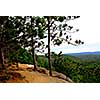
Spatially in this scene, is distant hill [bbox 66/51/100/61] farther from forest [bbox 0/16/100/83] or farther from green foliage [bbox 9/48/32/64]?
green foliage [bbox 9/48/32/64]

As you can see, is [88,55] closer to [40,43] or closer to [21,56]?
[40,43]

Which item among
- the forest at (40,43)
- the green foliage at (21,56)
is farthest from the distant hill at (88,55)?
the green foliage at (21,56)

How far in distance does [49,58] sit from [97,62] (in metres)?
0.48

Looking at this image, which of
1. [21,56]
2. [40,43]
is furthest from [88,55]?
[21,56]

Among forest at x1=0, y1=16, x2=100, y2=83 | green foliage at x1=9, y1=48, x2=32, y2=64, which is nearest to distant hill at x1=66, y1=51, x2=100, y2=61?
forest at x1=0, y1=16, x2=100, y2=83

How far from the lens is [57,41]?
260 inches

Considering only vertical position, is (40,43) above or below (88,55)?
above

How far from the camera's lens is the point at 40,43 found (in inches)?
261

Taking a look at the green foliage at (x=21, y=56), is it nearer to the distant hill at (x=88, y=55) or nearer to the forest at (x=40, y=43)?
the forest at (x=40, y=43)

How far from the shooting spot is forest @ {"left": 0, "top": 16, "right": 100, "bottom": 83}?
660cm

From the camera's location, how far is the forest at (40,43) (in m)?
6.60

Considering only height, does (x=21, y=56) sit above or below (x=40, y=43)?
below
